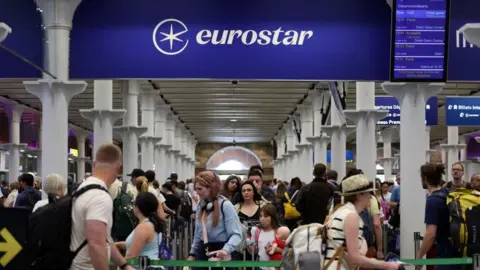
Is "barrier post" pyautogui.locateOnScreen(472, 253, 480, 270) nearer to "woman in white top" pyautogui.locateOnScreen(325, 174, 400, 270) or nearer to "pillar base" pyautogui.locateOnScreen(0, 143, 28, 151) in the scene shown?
"woman in white top" pyautogui.locateOnScreen(325, 174, 400, 270)

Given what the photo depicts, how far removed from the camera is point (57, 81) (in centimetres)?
1071

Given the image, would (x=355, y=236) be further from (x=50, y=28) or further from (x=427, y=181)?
(x=50, y=28)

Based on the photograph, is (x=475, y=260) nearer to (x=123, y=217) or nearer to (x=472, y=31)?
(x=472, y=31)

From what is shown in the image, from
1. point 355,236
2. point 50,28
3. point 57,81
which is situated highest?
point 50,28

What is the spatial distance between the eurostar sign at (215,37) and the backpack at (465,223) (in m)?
4.53

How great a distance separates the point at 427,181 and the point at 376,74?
3.87 meters

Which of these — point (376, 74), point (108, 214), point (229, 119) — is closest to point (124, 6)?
point (376, 74)

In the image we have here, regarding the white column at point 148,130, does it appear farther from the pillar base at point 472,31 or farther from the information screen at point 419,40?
the pillar base at point 472,31

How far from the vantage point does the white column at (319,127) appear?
29906 millimetres

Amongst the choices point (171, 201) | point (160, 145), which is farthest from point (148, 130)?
point (171, 201)

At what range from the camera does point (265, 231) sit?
25.8ft

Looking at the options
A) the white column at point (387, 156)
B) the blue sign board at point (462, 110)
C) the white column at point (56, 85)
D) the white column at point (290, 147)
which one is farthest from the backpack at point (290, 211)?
the white column at point (290, 147)

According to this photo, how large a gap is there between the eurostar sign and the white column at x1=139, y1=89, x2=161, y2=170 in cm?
1681

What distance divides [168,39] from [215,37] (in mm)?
646
